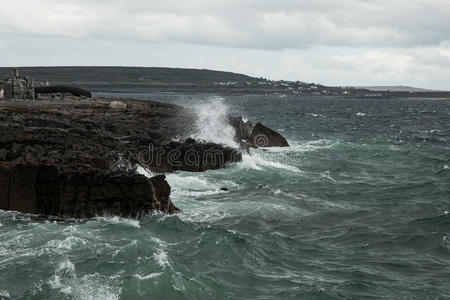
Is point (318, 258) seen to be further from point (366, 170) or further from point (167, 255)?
point (366, 170)

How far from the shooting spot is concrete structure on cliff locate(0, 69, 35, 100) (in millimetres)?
39469

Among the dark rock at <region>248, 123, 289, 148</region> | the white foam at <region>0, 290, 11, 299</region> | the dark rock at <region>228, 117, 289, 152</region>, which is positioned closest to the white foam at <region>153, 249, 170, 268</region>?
the white foam at <region>0, 290, 11, 299</region>

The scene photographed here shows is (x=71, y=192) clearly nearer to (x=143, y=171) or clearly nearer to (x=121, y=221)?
(x=121, y=221)

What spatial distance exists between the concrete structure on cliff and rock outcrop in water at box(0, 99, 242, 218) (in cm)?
767

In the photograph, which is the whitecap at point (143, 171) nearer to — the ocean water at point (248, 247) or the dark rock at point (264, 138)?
the ocean water at point (248, 247)

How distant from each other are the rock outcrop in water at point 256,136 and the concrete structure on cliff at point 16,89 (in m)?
13.1

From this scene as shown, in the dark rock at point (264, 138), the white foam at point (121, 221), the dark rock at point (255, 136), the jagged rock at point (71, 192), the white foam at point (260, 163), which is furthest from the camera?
the dark rock at point (264, 138)

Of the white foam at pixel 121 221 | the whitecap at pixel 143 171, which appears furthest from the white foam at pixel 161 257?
the whitecap at pixel 143 171

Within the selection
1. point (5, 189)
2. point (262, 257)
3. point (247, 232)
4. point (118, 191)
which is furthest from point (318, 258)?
point (5, 189)

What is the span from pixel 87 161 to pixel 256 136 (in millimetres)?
22279

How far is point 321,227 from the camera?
20109mm

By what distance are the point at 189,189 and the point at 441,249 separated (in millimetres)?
10276

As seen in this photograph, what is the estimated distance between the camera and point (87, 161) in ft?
68.2

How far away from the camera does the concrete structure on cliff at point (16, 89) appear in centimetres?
3947
